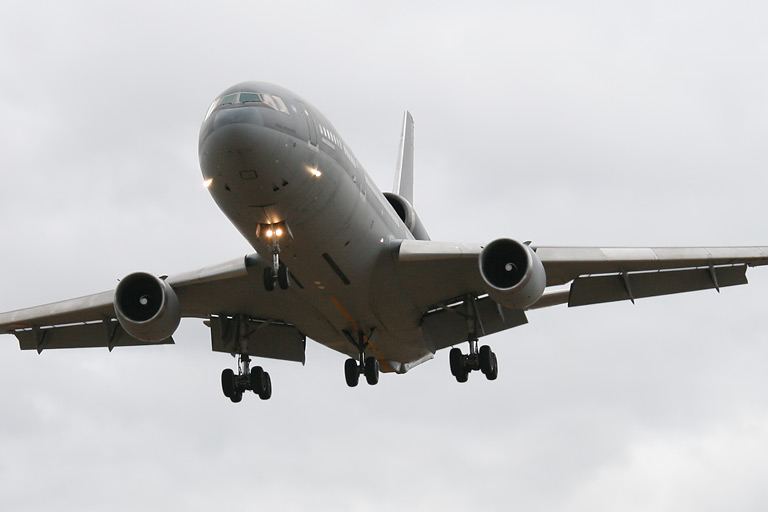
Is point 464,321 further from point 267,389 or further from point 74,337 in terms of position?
point 74,337

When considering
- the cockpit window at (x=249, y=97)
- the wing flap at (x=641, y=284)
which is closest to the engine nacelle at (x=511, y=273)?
the wing flap at (x=641, y=284)

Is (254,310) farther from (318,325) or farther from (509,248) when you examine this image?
(509,248)

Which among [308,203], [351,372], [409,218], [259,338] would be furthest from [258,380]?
[308,203]

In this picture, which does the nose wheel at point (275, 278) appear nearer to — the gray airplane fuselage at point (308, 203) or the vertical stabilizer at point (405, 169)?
the gray airplane fuselage at point (308, 203)

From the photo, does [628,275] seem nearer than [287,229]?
No

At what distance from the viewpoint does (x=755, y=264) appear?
28.4 m

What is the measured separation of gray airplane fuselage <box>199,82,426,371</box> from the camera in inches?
857

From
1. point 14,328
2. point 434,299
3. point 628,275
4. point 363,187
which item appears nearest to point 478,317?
point 434,299

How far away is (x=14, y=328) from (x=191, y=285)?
19.7 feet

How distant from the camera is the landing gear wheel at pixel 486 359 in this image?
29.9 m

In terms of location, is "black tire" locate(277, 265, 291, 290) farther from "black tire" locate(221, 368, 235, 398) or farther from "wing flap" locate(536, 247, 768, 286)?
"black tire" locate(221, 368, 235, 398)

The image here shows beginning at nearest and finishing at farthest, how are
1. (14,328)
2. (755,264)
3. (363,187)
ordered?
(363,187) < (755,264) < (14,328)

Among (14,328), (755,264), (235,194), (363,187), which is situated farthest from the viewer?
(14,328)

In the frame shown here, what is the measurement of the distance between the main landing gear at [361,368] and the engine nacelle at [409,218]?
134 inches
